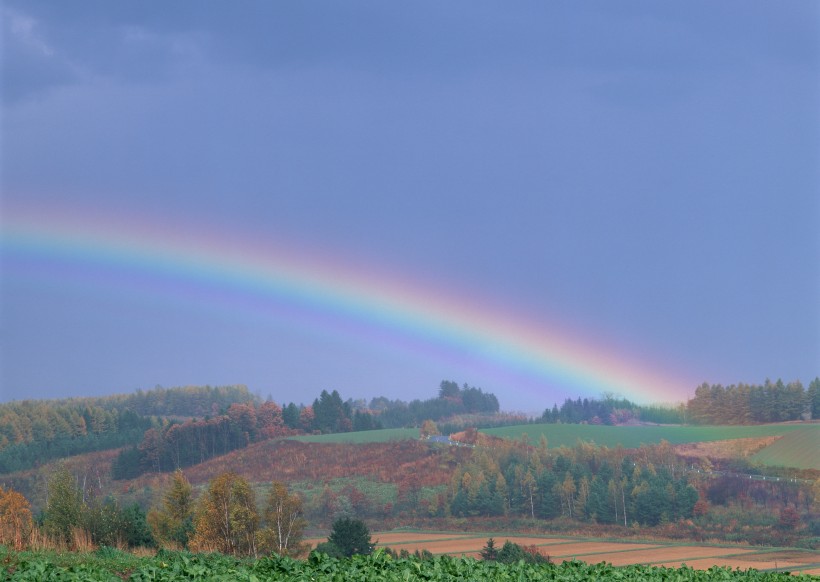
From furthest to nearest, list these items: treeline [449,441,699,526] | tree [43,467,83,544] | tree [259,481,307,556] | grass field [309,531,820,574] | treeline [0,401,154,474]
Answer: treeline [0,401,154,474], treeline [449,441,699,526], grass field [309,531,820,574], tree [259,481,307,556], tree [43,467,83,544]

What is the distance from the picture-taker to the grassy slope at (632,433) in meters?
101

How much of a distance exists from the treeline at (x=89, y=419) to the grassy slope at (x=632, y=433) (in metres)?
39.3

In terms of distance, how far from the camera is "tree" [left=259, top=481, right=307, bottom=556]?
54.0m

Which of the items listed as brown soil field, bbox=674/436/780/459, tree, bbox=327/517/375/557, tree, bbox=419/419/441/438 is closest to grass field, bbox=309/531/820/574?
tree, bbox=327/517/375/557

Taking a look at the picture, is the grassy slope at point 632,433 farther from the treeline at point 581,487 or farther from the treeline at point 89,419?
the treeline at point 89,419

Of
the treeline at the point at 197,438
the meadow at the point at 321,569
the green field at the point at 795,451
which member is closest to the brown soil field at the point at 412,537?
the treeline at the point at 197,438

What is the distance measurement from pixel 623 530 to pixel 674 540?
472cm

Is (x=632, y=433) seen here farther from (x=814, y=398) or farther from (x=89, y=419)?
(x=89, y=419)

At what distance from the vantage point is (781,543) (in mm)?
80188

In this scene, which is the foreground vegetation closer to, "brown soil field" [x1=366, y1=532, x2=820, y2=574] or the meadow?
the meadow

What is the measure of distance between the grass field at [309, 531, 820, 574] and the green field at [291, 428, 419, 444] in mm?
21930

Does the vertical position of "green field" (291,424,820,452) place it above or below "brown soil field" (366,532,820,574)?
above

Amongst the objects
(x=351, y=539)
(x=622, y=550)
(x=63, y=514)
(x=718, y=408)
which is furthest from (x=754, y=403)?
(x=63, y=514)

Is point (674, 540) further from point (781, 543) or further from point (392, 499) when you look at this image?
point (392, 499)
